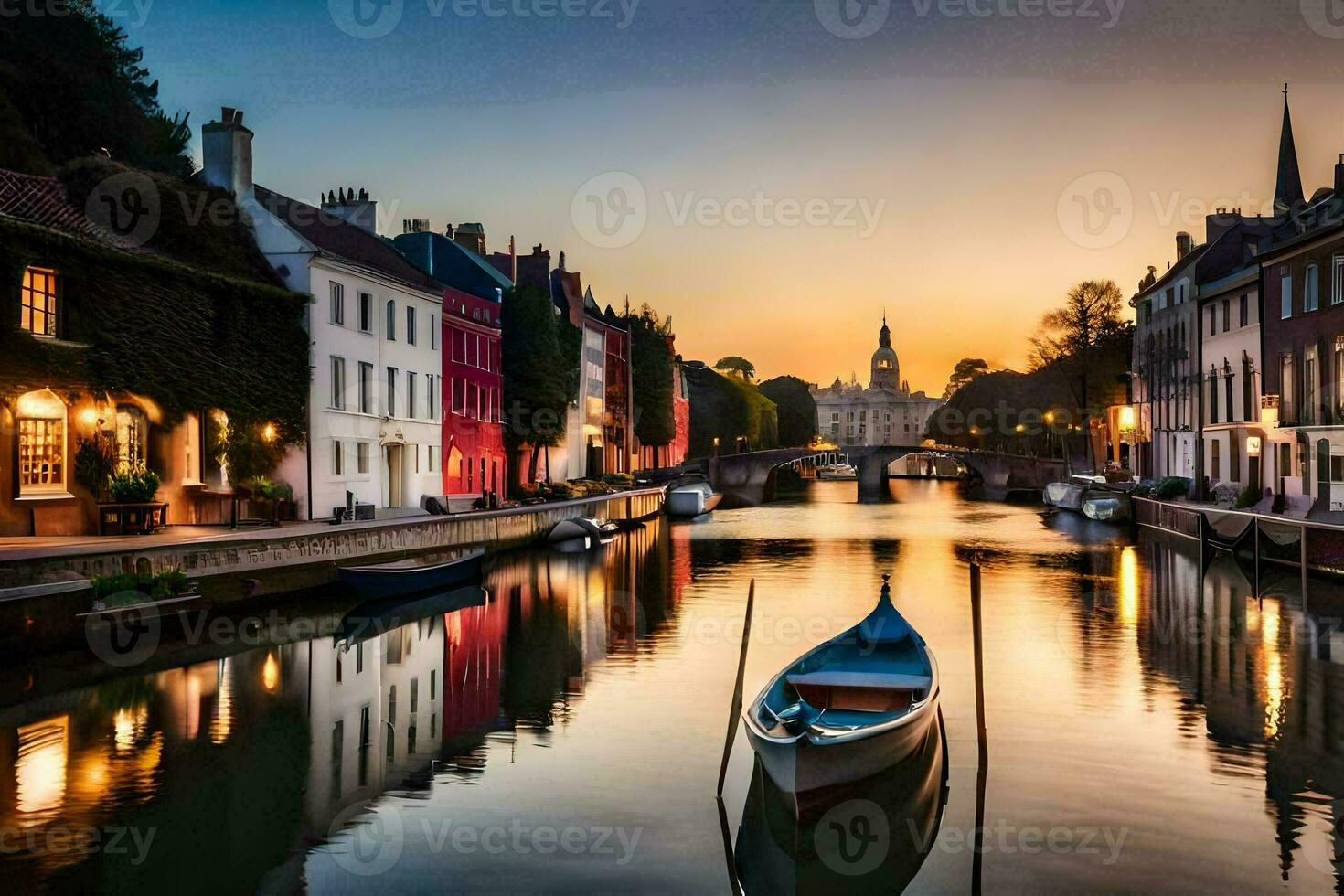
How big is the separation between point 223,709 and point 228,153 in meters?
24.6

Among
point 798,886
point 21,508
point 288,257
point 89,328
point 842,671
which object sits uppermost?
point 288,257

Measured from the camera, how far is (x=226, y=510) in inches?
1304

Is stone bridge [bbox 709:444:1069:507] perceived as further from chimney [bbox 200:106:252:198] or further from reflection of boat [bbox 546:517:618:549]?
chimney [bbox 200:106:252:198]

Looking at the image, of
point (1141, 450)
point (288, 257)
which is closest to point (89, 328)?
point (288, 257)

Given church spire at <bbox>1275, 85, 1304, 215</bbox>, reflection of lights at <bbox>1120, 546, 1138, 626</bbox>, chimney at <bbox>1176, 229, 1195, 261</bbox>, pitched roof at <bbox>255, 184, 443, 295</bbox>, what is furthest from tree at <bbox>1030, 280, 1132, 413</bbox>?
pitched roof at <bbox>255, 184, 443, 295</bbox>

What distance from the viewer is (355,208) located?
50375mm

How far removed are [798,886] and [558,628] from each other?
16.7 meters

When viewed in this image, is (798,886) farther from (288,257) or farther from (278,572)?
(288,257)

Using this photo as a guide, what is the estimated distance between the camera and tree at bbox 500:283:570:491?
56750 millimetres

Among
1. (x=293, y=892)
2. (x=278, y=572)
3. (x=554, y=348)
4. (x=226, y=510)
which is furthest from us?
(x=554, y=348)

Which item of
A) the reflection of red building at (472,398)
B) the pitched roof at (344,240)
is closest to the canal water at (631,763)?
the pitched roof at (344,240)

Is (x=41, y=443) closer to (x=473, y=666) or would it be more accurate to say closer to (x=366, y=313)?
(x=473, y=666)

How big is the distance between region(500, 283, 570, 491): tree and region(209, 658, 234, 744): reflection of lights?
114ft

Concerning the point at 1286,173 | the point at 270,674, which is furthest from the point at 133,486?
the point at 1286,173
